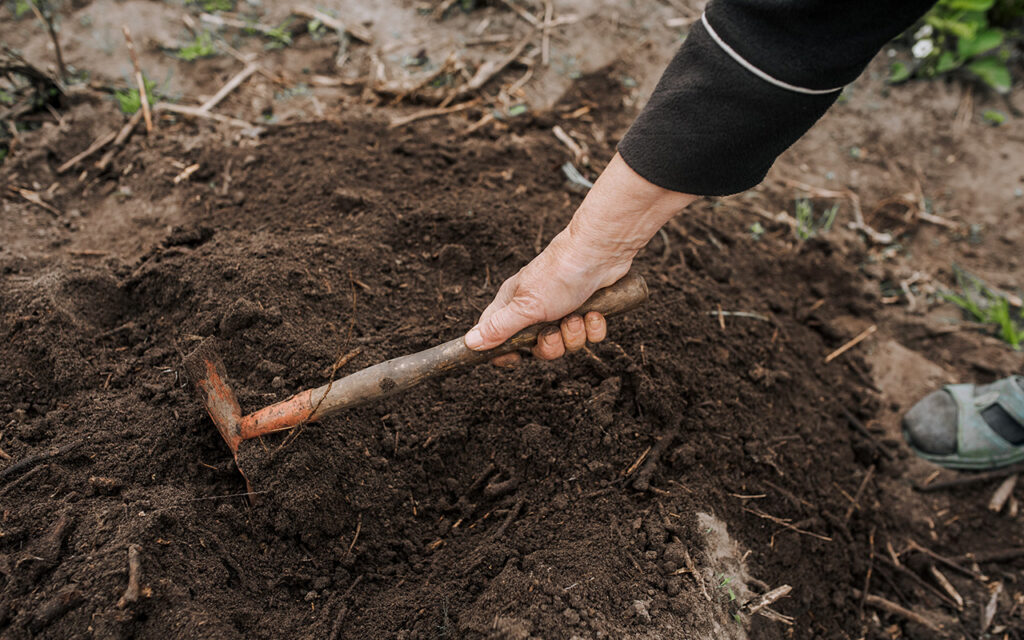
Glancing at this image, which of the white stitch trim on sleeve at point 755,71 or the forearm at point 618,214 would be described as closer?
the white stitch trim on sleeve at point 755,71

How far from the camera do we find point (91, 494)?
6.70 ft

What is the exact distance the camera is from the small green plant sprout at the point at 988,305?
11.8 ft

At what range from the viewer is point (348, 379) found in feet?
6.94

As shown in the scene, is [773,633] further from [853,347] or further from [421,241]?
[421,241]

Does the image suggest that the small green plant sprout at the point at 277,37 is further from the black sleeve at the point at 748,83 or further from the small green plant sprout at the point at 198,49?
the black sleeve at the point at 748,83

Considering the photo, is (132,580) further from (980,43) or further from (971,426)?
(980,43)

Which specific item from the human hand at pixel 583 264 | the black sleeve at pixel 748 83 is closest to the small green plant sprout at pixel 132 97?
the human hand at pixel 583 264

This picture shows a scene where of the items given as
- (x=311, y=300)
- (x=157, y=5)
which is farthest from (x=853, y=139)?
(x=157, y=5)

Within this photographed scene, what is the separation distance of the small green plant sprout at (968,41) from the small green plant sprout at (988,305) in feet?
6.11

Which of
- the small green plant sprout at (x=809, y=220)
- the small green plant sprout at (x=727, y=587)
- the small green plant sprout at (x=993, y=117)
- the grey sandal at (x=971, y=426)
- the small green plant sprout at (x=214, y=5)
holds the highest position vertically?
the small green plant sprout at (x=214, y=5)

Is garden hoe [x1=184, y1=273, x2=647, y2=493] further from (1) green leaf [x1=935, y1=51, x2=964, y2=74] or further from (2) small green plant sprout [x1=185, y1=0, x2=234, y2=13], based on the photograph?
(1) green leaf [x1=935, y1=51, x2=964, y2=74]

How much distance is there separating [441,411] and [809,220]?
9.76ft

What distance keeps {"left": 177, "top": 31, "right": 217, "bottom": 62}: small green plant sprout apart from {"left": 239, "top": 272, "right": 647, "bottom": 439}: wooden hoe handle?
349 centimetres

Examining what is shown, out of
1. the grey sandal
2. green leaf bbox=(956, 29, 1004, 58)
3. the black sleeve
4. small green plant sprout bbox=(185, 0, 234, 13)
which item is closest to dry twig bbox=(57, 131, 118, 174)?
small green plant sprout bbox=(185, 0, 234, 13)
